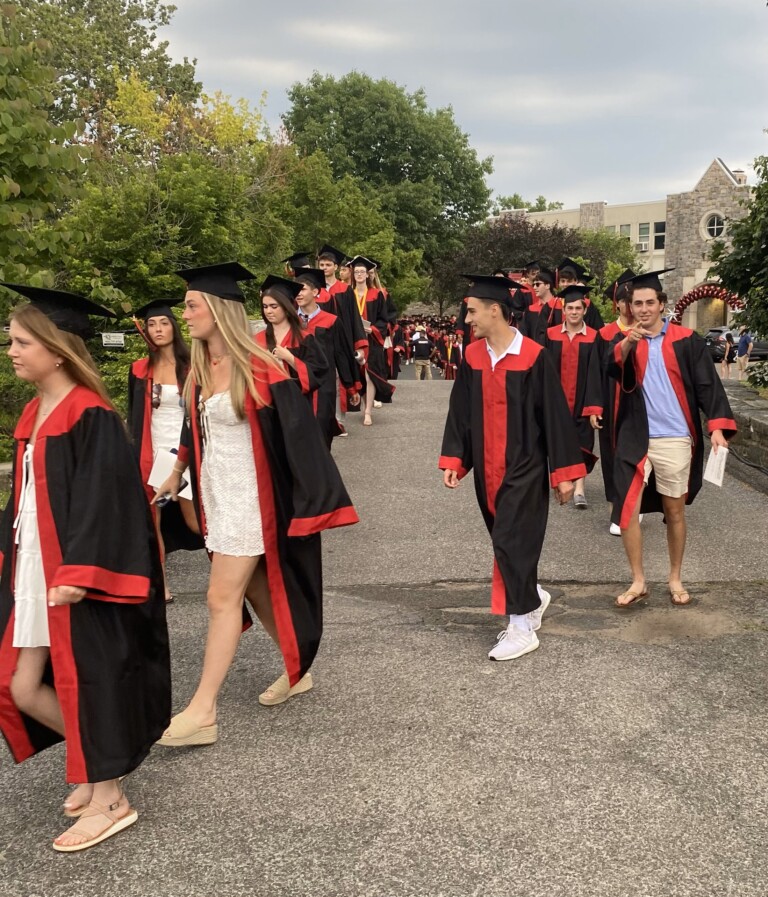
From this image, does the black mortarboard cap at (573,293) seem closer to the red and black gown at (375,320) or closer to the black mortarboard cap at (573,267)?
the black mortarboard cap at (573,267)

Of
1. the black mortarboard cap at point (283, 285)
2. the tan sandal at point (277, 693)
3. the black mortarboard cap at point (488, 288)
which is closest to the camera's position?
the tan sandal at point (277, 693)

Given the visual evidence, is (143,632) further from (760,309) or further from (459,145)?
(459,145)

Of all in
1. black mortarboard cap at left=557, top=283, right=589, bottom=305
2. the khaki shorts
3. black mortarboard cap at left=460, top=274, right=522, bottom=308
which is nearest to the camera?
black mortarboard cap at left=460, top=274, right=522, bottom=308

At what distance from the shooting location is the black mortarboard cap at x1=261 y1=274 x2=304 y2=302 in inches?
237

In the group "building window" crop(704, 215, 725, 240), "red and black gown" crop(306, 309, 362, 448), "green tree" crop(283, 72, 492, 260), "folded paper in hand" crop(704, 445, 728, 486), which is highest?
"green tree" crop(283, 72, 492, 260)

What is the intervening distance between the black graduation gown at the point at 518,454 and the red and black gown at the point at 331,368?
1777 millimetres

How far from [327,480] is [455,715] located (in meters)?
1.12

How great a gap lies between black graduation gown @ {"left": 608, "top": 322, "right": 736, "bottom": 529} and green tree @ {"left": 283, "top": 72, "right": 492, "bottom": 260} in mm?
42239

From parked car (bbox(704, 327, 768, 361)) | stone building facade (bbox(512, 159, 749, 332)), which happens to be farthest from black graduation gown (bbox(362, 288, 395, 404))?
stone building facade (bbox(512, 159, 749, 332))

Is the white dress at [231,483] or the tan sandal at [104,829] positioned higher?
the white dress at [231,483]

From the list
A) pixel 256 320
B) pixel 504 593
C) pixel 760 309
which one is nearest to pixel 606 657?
pixel 504 593

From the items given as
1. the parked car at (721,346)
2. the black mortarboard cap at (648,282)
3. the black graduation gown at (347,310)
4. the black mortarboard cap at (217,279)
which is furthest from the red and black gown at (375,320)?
the parked car at (721,346)

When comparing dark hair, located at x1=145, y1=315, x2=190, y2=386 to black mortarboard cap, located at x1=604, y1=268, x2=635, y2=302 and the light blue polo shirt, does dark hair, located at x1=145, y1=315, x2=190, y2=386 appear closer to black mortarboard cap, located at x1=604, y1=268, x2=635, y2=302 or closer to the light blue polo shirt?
the light blue polo shirt

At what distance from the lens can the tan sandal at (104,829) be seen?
3.00m
